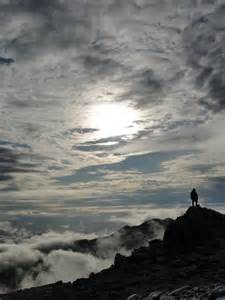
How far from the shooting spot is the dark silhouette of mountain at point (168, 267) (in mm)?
44844

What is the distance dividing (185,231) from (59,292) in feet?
67.6

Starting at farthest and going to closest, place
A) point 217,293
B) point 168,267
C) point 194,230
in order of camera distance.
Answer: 1. point 194,230
2. point 168,267
3. point 217,293

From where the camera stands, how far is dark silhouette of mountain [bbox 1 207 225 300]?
147 feet

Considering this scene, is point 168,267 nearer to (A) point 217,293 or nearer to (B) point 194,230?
(B) point 194,230

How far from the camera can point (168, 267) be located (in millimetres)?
54156

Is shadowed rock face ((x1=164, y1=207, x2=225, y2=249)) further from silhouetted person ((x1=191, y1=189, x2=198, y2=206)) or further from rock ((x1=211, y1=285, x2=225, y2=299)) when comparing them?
rock ((x1=211, y1=285, x2=225, y2=299))

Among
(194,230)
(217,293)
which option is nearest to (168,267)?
(194,230)

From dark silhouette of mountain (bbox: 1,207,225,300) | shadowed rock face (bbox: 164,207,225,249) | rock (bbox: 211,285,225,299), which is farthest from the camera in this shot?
shadowed rock face (bbox: 164,207,225,249)

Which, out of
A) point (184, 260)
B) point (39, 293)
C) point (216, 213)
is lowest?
point (39, 293)

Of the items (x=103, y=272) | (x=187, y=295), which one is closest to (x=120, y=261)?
(x=103, y=272)

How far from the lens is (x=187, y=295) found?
29016 millimetres

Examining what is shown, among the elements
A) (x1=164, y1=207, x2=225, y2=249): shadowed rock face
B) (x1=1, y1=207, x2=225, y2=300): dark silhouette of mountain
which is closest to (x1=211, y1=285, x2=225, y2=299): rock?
(x1=1, y1=207, x2=225, y2=300): dark silhouette of mountain

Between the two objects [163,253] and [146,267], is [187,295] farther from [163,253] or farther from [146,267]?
[163,253]

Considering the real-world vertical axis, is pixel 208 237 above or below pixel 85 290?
above
